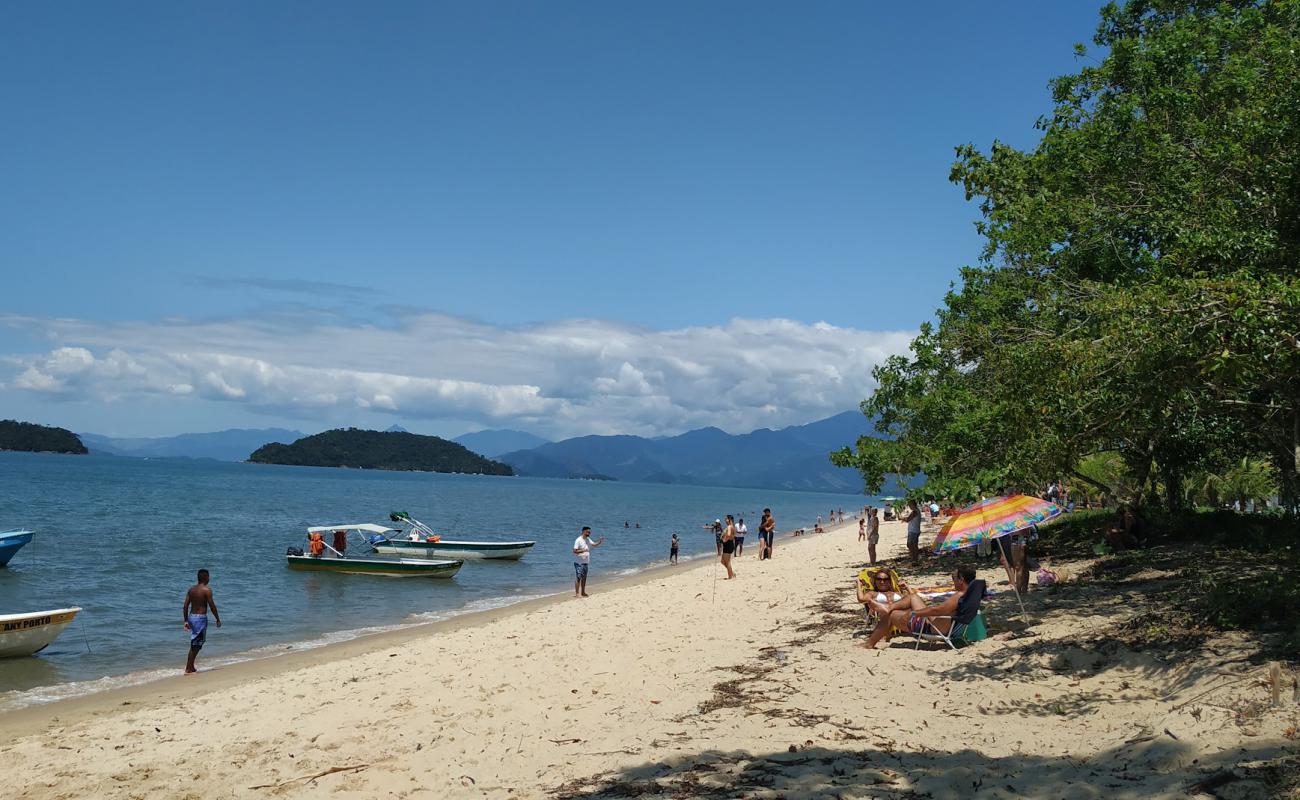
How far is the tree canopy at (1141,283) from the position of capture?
6.77 metres

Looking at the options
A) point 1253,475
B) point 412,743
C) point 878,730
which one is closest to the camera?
point 878,730

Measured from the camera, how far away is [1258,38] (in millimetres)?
12344

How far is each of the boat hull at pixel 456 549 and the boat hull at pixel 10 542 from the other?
1099 centimetres

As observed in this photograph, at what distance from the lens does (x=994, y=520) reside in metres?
10.3

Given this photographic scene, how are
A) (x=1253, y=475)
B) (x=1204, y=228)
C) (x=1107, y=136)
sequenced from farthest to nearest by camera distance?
(x=1253, y=475) → (x=1107, y=136) → (x=1204, y=228)

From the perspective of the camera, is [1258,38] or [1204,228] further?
[1258,38]

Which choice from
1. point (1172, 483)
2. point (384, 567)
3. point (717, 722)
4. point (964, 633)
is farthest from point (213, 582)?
point (1172, 483)

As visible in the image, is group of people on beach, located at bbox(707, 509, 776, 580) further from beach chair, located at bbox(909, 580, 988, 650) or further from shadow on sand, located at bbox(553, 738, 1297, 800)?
shadow on sand, located at bbox(553, 738, 1297, 800)

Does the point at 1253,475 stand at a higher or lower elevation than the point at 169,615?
higher

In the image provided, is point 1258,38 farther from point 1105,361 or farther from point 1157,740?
point 1157,740

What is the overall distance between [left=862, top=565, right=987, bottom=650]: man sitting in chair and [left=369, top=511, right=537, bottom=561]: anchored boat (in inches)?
963

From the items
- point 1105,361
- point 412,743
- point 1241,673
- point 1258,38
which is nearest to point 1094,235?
point 1258,38

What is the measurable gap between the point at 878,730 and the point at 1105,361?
11.8ft

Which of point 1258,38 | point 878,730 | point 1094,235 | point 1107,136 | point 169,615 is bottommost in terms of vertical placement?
point 169,615
